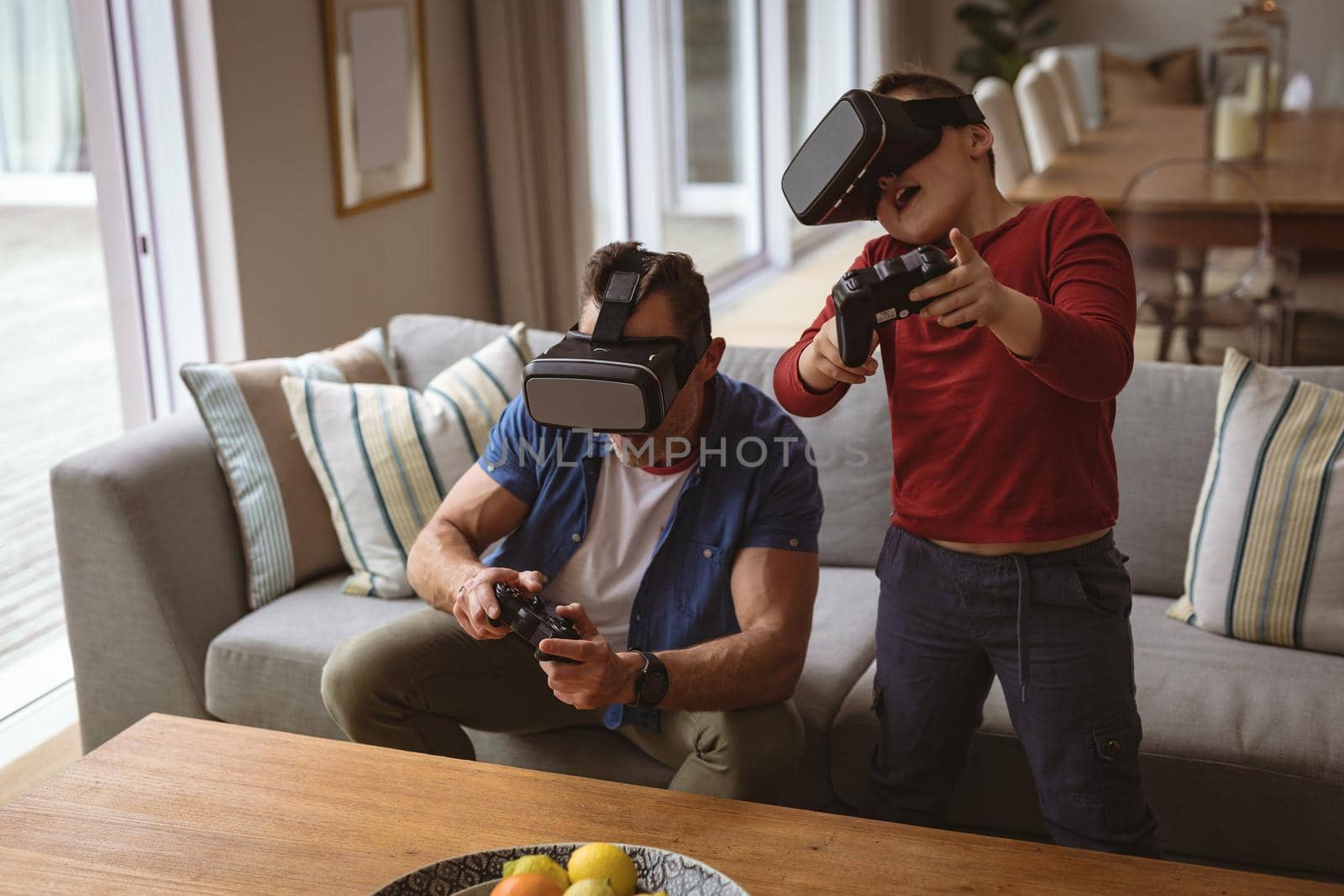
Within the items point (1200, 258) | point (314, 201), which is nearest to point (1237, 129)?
point (1200, 258)

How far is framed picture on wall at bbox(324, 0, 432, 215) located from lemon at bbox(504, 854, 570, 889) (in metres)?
2.39

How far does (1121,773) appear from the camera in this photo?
1.45 metres

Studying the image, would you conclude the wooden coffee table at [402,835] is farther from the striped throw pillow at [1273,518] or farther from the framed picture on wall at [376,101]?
the framed picture on wall at [376,101]

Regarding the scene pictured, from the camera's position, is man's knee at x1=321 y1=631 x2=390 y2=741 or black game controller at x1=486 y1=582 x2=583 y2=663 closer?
black game controller at x1=486 y1=582 x2=583 y2=663

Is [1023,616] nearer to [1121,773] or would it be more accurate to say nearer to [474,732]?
[1121,773]

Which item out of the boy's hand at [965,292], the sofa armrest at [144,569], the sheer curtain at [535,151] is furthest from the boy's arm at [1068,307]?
the sheer curtain at [535,151]

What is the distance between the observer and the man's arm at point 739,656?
4.60 ft

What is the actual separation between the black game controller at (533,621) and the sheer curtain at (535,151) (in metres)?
2.47

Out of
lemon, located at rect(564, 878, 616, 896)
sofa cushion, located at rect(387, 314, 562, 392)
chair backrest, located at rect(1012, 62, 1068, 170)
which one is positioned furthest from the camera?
chair backrest, located at rect(1012, 62, 1068, 170)

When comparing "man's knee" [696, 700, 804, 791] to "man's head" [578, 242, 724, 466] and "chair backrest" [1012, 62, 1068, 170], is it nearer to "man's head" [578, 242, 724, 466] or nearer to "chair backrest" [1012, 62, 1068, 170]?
"man's head" [578, 242, 724, 466]

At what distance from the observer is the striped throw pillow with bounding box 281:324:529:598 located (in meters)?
2.19

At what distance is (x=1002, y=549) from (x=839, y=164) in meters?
0.47

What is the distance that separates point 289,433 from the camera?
2.23 metres

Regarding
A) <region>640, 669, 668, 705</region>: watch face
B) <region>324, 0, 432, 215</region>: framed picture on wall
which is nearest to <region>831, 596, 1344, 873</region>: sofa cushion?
<region>640, 669, 668, 705</region>: watch face
